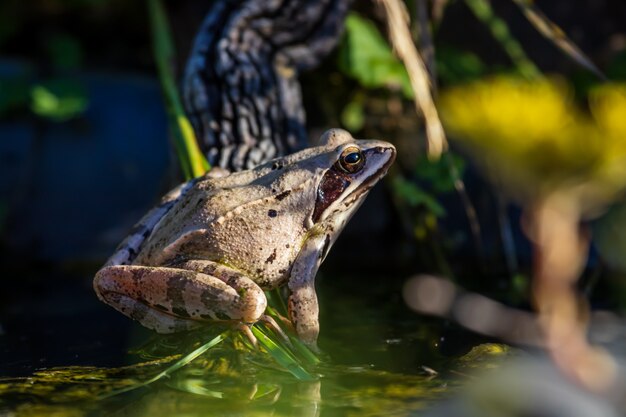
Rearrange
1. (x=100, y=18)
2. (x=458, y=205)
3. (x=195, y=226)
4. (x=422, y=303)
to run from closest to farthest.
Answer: (x=422, y=303), (x=195, y=226), (x=458, y=205), (x=100, y=18)

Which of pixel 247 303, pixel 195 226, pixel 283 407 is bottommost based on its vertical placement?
pixel 283 407

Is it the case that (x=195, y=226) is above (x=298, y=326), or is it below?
above

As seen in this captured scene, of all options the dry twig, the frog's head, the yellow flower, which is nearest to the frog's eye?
the frog's head

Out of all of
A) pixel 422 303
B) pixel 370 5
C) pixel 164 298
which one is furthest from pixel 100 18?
pixel 422 303

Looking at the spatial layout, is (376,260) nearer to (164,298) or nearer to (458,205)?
(458,205)

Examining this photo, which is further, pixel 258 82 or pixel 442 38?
pixel 442 38

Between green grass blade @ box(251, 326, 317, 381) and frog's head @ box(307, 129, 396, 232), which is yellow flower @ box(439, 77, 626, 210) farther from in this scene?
frog's head @ box(307, 129, 396, 232)
